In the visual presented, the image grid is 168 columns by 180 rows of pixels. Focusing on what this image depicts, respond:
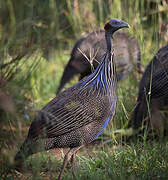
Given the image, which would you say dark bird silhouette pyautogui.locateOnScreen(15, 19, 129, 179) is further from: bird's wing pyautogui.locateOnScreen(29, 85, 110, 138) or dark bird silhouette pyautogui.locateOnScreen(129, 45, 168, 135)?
dark bird silhouette pyautogui.locateOnScreen(129, 45, 168, 135)

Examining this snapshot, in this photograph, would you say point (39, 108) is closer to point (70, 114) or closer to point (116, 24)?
point (70, 114)

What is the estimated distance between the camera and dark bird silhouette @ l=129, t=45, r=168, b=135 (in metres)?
4.07

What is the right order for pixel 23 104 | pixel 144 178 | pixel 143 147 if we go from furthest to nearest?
pixel 23 104, pixel 143 147, pixel 144 178

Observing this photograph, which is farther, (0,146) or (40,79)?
(40,79)

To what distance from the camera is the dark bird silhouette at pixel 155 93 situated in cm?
407

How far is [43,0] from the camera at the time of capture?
737 cm

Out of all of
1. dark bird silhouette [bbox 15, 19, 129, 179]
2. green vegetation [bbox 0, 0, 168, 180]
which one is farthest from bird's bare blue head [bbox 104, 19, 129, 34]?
green vegetation [bbox 0, 0, 168, 180]

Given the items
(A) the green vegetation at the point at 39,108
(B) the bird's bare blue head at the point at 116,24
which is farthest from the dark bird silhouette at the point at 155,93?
(B) the bird's bare blue head at the point at 116,24

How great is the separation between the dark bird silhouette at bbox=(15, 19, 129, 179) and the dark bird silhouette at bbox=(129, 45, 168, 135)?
1007mm

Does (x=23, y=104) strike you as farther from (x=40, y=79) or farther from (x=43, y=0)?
(x=43, y=0)

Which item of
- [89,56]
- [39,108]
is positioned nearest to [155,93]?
[89,56]

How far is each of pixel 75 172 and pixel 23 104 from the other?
125 centimetres

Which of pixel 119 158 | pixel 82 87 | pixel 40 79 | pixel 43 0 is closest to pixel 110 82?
pixel 82 87

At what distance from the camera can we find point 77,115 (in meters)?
2.96
